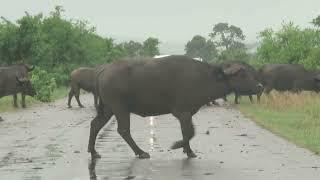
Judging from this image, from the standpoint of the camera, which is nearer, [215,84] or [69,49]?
[215,84]

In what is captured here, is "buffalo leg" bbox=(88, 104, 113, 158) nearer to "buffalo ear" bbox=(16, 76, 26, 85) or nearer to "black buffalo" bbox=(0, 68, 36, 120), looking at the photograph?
"black buffalo" bbox=(0, 68, 36, 120)

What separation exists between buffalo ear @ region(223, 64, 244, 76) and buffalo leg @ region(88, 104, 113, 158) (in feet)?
8.01

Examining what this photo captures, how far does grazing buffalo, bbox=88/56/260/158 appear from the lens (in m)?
14.5

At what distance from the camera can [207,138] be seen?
18188 mm

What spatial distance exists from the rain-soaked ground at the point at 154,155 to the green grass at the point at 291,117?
0.53 meters

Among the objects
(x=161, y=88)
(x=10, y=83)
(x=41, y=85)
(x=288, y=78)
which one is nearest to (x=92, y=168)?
(x=161, y=88)

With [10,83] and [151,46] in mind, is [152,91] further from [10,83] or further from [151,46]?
[151,46]

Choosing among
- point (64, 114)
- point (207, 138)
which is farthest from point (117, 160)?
point (64, 114)

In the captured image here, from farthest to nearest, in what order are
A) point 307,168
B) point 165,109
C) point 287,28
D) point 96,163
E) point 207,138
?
point 287,28, point 207,138, point 165,109, point 96,163, point 307,168

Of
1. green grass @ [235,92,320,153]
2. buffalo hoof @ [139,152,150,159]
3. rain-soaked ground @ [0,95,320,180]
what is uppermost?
buffalo hoof @ [139,152,150,159]

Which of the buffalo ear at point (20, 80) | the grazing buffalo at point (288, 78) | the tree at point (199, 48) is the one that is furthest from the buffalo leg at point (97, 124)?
the tree at point (199, 48)

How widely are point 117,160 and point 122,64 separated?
76.9 inches

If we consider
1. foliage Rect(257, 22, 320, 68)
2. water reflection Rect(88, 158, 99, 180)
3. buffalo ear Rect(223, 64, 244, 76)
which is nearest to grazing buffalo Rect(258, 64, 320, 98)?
foliage Rect(257, 22, 320, 68)

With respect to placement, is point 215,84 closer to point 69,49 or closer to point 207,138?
point 207,138
